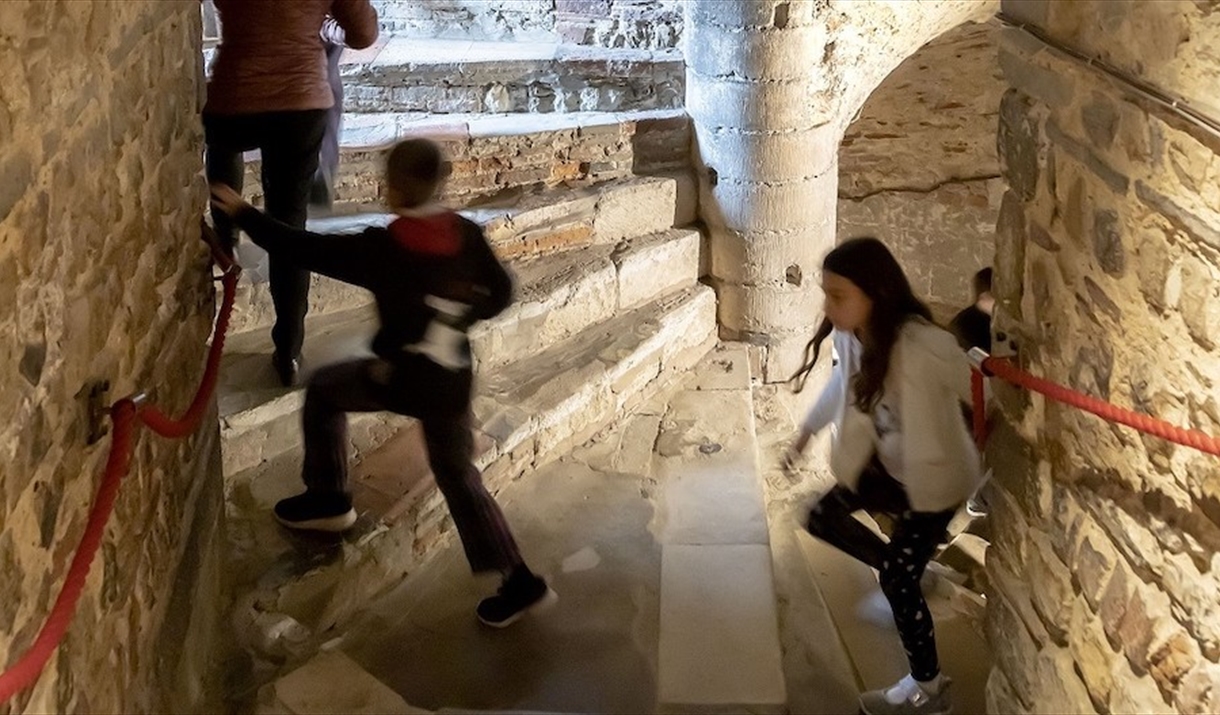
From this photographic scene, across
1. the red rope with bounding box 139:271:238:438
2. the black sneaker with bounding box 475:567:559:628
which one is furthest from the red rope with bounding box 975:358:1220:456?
the red rope with bounding box 139:271:238:438

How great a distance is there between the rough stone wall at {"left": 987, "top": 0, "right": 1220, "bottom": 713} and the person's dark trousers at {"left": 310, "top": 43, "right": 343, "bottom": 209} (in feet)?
6.73

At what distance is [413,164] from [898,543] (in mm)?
1439

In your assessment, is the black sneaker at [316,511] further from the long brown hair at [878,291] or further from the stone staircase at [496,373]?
the long brown hair at [878,291]

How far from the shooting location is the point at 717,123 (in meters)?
4.94

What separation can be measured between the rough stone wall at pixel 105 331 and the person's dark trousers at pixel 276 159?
0.37 m

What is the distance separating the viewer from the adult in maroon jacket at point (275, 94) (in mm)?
3236

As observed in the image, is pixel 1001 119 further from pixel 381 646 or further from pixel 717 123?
pixel 717 123

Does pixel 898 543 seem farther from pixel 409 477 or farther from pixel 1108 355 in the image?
pixel 409 477

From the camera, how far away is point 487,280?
112 inches

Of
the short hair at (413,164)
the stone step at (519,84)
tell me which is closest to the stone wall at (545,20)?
the stone step at (519,84)

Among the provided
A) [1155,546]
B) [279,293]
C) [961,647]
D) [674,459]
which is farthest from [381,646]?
[1155,546]

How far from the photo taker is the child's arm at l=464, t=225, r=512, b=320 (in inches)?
112

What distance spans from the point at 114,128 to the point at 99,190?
0.51ft

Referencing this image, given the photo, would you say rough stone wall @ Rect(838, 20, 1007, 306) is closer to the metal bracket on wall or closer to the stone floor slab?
the stone floor slab
